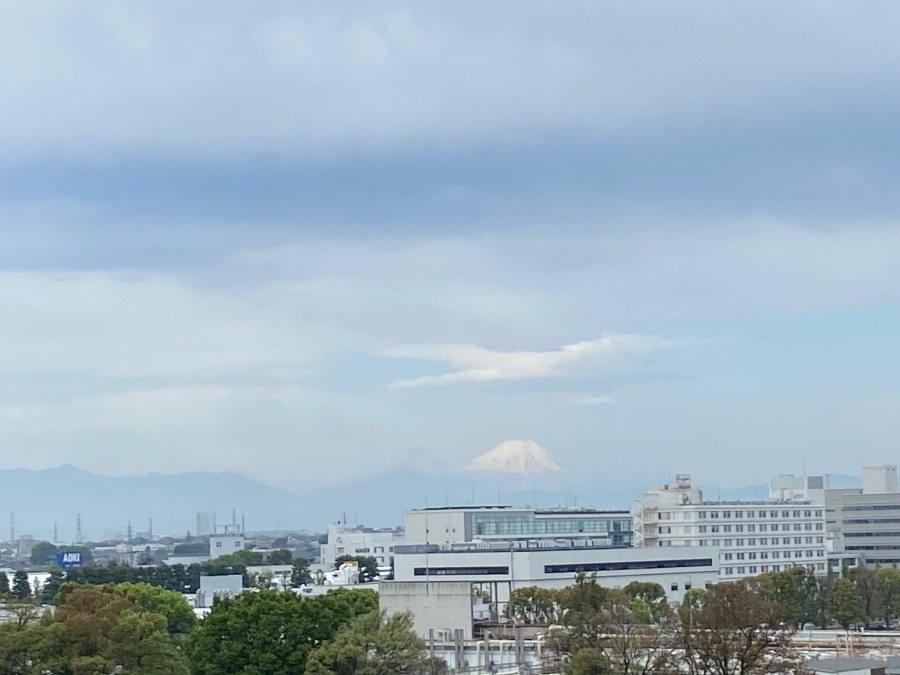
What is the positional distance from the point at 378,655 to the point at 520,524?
77971 mm

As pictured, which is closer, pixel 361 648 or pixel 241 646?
pixel 361 648

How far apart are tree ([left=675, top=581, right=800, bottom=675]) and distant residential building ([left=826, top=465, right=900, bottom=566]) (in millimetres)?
108516

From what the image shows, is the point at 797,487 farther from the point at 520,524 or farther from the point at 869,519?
the point at 520,524

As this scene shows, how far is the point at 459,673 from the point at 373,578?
10093 cm

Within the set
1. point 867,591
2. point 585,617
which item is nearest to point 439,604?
point 585,617

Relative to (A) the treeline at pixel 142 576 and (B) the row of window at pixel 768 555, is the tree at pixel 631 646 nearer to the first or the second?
(A) the treeline at pixel 142 576

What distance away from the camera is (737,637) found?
137 feet

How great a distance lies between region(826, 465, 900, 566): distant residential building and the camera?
150 metres

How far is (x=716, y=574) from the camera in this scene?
116938mm

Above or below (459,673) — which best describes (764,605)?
above

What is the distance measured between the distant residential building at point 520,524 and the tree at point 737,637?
A: 267ft

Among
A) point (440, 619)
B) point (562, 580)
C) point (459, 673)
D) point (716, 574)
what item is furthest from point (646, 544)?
point (459, 673)

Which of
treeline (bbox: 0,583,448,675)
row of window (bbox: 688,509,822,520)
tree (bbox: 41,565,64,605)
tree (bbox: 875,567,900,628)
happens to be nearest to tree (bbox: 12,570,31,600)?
tree (bbox: 41,565,64,605)

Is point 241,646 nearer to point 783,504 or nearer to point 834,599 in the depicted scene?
point 834,599
